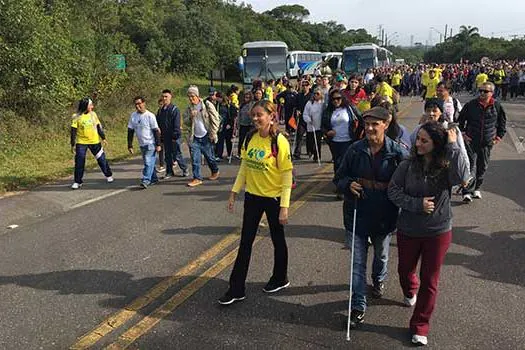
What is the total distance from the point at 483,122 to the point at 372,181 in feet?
13.9

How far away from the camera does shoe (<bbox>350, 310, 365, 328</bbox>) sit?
160 inches

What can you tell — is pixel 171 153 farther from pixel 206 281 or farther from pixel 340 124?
pixel 206 281

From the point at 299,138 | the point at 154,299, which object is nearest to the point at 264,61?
the point at 299,138

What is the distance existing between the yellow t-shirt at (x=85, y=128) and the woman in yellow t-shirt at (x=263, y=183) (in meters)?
5.52

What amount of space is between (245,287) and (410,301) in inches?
58.9

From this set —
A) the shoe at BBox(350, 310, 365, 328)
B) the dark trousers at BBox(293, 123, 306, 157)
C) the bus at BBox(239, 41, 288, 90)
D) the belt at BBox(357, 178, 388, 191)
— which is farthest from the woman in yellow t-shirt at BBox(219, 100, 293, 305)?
the bus at BBox(239, 41, 288, 90)

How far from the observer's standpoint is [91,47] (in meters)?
18.2

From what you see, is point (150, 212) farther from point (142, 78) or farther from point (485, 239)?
point (142, 78)

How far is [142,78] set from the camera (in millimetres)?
21734

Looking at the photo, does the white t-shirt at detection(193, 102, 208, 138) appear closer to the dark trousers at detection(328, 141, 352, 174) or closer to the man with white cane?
the dark trousers at detection(328, 141, 352, 174)

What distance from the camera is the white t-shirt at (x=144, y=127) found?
365 inches

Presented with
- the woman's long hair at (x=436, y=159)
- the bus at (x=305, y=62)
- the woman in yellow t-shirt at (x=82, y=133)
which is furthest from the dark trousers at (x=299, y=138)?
the bus at (x=305, y=62)

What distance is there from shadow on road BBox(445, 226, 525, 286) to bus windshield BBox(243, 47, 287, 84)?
76.3 ft

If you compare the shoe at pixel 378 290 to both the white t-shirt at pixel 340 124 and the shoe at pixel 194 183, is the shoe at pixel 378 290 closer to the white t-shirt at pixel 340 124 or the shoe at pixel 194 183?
the white t-shirt at pixel 340 124
